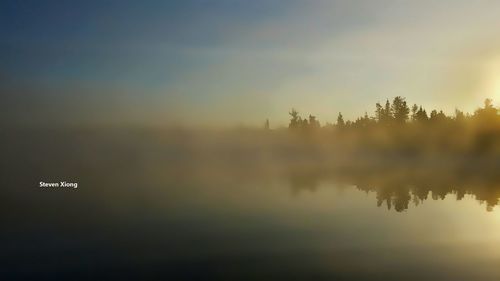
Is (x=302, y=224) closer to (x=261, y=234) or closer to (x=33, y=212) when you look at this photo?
(x=261, y=234)

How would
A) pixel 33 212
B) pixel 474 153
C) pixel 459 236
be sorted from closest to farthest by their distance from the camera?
pixel 459 236 → pixel 33 212 → pixel 474 153

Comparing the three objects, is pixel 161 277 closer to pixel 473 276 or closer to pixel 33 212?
pixel 473 276

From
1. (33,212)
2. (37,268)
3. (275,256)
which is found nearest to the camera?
(37,268)

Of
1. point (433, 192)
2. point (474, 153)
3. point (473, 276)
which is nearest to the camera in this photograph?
point (473, 276)

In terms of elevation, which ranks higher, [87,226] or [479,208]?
[87,226]

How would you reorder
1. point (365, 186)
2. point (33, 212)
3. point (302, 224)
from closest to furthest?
point (302, 224) < point (33, 212) < point (365, 186)

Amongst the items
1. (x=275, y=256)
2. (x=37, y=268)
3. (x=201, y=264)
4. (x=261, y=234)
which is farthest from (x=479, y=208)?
(x=37, y=268)

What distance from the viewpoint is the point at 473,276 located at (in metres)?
25.1

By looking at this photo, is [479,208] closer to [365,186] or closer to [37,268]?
[365,186]

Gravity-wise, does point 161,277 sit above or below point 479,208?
above

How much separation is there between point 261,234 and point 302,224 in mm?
5669

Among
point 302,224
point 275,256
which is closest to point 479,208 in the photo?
point 302,224

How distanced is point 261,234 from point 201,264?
9153mm

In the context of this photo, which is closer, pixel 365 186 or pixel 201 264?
pixel 201 264
